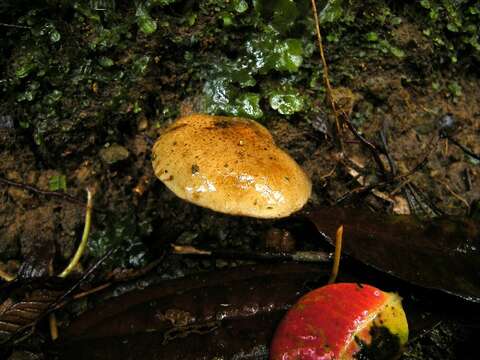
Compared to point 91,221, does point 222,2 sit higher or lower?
higher

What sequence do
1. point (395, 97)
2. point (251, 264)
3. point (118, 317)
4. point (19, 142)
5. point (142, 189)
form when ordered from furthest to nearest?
1. point (395, 97)
2. point (142, 189)
3. point (19, 142)
4. point (251, 264)
5. point (118, 317)

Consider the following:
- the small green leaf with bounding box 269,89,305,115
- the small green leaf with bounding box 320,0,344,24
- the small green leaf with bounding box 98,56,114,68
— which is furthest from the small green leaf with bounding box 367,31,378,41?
the small green leaf with bounding box 98,56,114,68

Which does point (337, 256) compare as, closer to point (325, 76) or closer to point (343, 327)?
point (343, 327)

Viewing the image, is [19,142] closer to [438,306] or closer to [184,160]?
[184,160]

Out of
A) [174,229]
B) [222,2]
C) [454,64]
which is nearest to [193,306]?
[174,229]

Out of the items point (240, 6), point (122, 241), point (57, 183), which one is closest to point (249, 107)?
point (240, 6)

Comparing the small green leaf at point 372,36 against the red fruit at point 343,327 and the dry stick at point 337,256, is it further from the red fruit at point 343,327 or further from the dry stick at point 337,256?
the red fruit at point 343,327

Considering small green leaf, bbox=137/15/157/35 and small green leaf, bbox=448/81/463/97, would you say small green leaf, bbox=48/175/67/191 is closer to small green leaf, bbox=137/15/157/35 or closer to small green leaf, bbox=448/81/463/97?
small green leaf, bbox=137/15/157/35
